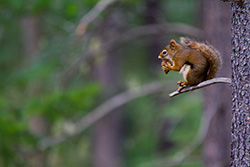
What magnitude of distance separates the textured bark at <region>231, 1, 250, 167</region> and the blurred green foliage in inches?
163

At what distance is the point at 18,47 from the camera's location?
13008 mm

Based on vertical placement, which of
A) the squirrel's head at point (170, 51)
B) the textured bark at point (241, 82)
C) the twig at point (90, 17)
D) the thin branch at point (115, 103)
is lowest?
the textured bark at point (241, 82)

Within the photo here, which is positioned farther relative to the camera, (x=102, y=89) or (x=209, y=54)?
(x=102, y=89)

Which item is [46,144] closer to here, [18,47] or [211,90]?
[211,90]

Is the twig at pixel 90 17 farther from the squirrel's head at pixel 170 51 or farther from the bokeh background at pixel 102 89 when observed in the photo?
the squirrel's head at pixel 170 51

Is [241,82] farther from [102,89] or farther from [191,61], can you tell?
[102,89]

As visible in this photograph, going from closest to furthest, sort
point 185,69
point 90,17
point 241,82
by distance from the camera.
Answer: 1. point 241,82
2. point 185,69
3. point 90,17

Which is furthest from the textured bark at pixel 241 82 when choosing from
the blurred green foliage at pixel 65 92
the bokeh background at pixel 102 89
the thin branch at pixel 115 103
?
the thin branch at pixel 115 103

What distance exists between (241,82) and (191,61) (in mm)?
354

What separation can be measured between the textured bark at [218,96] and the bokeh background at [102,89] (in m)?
0.01

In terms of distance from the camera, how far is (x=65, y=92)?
7336 mm

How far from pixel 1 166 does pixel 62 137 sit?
1.06 m

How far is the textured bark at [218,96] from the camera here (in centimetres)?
579

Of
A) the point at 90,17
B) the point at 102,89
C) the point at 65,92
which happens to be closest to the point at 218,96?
the point at 90,17
